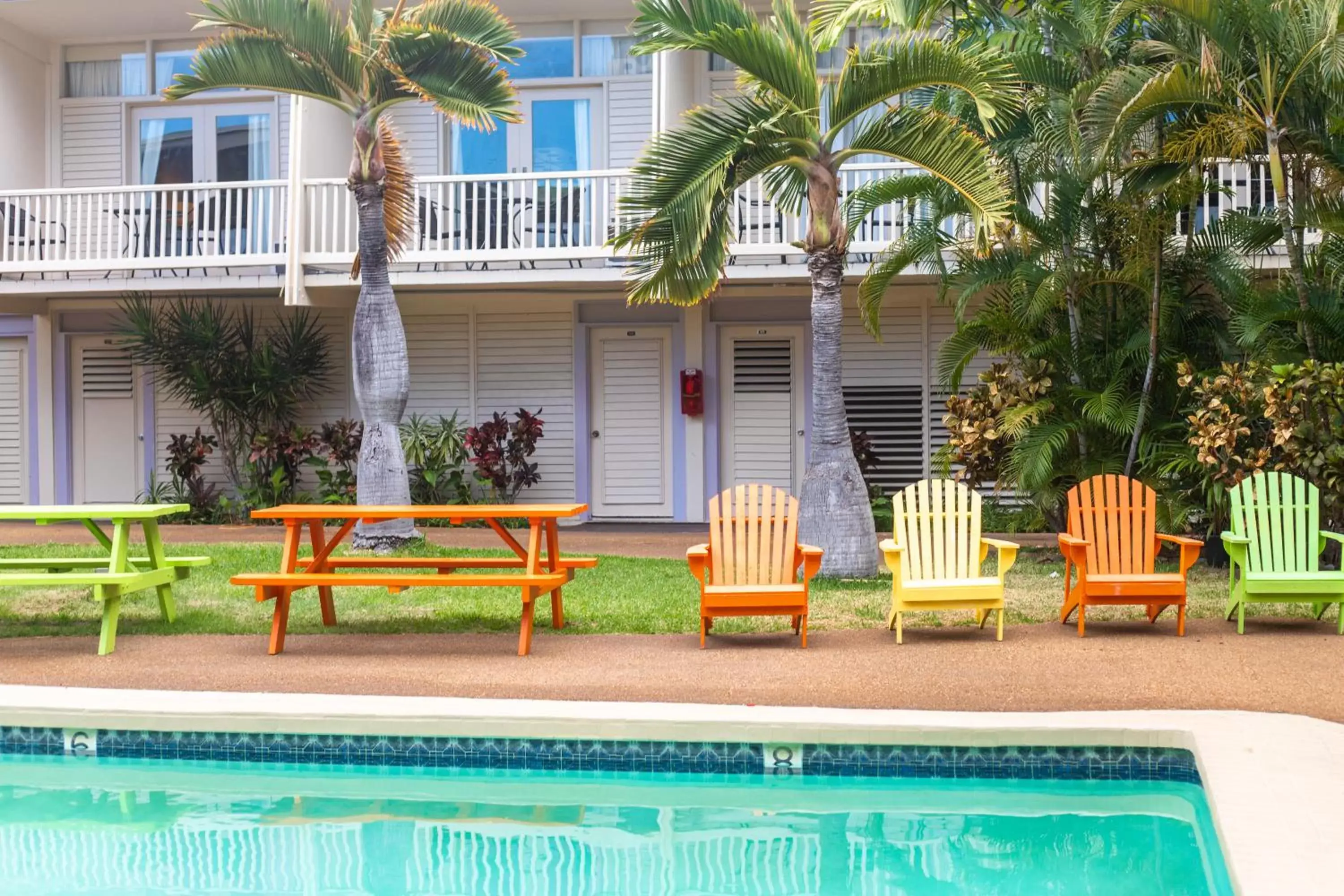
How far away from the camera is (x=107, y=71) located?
17484 millimetres

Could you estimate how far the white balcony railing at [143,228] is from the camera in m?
15.1

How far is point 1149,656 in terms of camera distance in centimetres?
786

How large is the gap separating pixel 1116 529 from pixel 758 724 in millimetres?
3745

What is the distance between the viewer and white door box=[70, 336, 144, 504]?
57.7ft

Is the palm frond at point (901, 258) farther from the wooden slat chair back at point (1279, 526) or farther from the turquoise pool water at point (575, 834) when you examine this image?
the turquoise pool water at point (575, 834)

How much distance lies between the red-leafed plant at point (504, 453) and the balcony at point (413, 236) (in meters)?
1.97

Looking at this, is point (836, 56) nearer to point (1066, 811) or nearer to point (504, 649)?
point (504, 649)

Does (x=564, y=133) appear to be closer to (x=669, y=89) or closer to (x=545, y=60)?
(x=545, y=60)

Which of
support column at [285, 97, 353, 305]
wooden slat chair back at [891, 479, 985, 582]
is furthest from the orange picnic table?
support column at [285, 97, 353, 305]

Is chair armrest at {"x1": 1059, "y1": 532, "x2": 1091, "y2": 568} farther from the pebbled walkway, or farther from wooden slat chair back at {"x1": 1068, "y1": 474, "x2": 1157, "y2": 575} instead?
the pebbled walkway

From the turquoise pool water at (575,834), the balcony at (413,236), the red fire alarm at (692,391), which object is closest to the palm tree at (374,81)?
the balcony at (413,236)

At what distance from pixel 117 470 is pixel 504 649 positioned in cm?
1122

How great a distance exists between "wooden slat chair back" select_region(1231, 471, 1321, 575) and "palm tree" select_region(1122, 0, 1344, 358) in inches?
85.3

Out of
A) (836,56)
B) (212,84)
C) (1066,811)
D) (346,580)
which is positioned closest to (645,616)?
(346,580)
